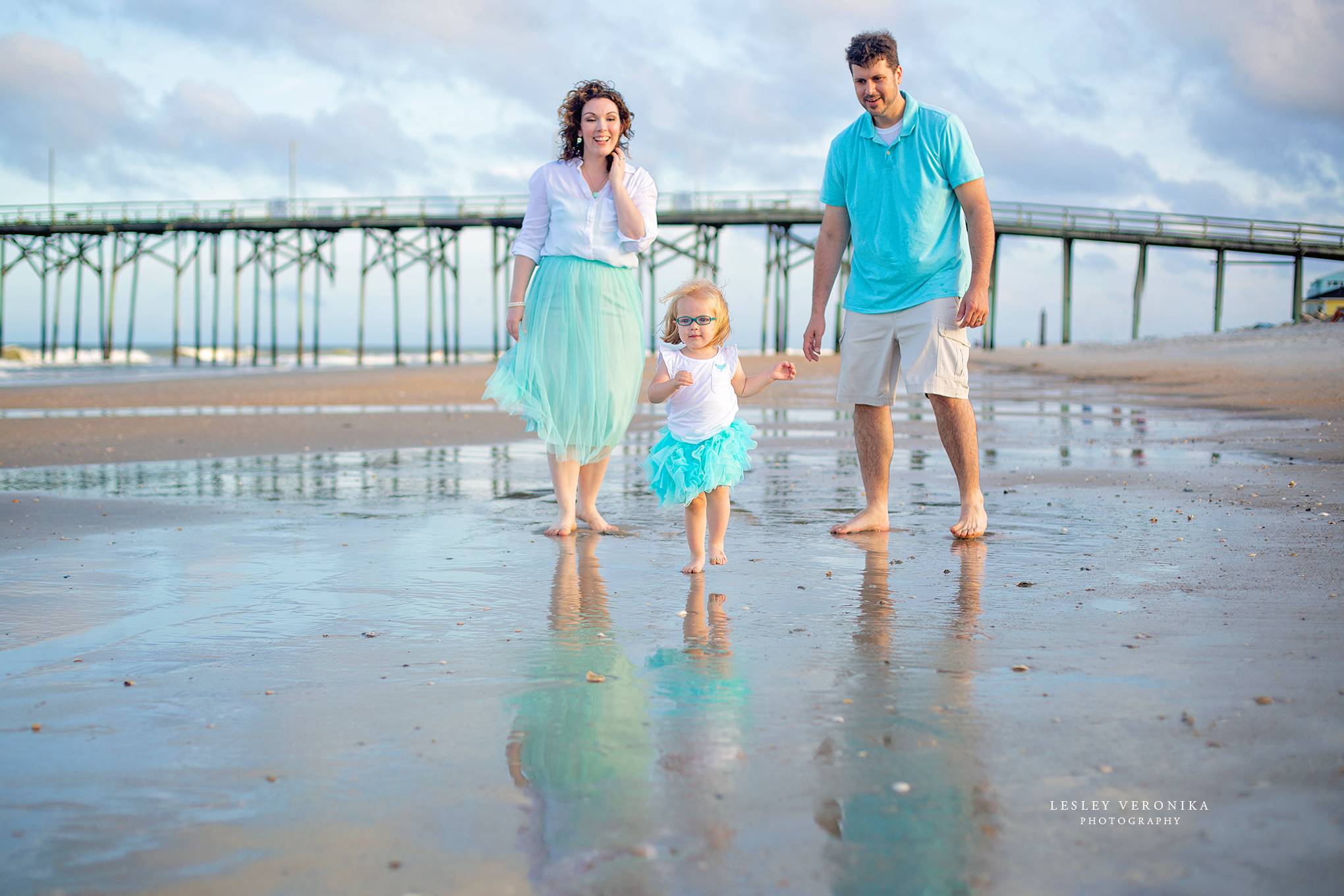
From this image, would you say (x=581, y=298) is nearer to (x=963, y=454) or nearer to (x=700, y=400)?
(x=700, y=400)

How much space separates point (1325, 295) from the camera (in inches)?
1318

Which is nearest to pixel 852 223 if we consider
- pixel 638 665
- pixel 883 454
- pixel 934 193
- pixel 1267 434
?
pixel 934 193

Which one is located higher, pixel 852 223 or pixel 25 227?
pixel 25 227

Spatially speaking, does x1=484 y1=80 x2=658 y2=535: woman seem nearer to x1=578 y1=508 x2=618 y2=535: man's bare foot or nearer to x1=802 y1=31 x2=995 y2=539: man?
x1=578 y1=508 x2=618 y2=535: man's bare foot

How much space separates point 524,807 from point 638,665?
0.74 metres

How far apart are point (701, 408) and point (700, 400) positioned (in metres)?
0.02

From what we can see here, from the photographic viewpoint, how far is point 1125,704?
78.4 inches

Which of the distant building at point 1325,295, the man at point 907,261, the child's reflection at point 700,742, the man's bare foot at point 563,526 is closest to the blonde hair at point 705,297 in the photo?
the man at point 907,261

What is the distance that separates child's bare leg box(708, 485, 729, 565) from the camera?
11.6 feet

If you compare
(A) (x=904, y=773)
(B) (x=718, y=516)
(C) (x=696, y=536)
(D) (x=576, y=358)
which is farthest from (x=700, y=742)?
(D) (x=576, y=358)

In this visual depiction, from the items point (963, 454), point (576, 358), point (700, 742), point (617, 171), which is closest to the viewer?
point (700, 742)

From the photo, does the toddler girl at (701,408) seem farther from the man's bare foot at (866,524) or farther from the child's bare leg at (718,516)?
the man's bare foot at (866,524)

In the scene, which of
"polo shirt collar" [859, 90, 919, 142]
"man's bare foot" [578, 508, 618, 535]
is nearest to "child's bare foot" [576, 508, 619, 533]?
"man's bare foot" [578, 508, 618, 535]

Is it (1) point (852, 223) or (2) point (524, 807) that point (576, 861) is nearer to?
(2) point (524, 807)
